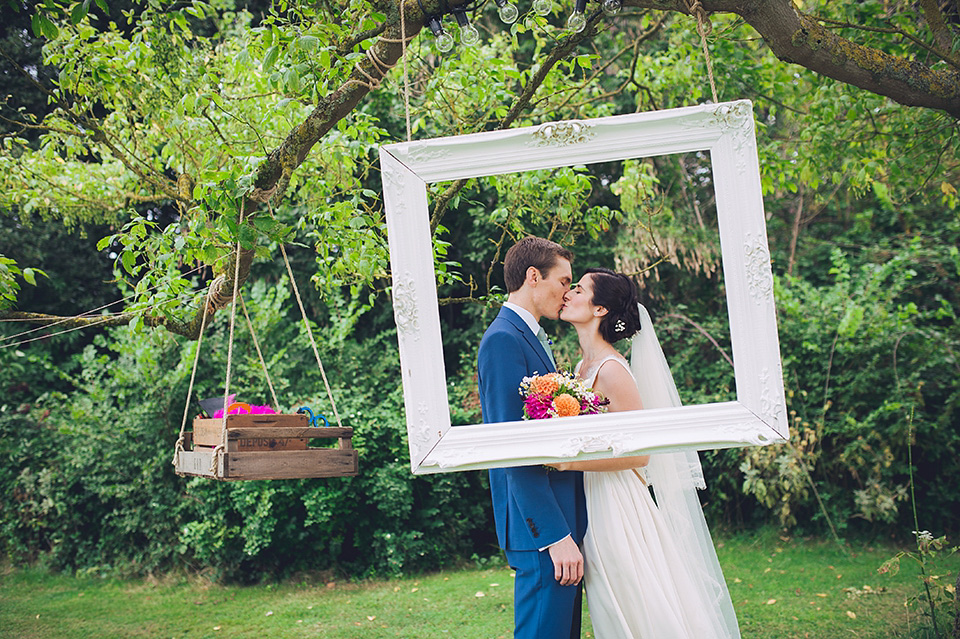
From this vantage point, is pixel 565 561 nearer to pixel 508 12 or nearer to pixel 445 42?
pixel 445 42

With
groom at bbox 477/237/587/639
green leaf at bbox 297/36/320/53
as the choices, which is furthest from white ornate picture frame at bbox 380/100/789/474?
green leaf at bbox 297/36/320/53

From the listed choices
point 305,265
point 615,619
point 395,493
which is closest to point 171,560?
point 395,493

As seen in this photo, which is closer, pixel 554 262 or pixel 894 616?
pixel 554 262

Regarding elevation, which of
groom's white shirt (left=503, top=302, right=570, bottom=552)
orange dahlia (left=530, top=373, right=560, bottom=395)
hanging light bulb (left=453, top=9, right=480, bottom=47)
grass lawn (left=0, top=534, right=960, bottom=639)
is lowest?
grass lawn (left=0, top=534, right=960, bottom=639)

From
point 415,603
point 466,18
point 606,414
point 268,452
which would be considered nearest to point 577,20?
point 466,18

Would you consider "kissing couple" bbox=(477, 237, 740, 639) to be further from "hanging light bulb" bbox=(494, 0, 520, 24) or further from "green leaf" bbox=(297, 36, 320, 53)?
"green leaf" bbox=(297, 36, 320, 53)

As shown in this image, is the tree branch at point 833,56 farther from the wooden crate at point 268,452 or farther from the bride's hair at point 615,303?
the wooden crate at point 268,452

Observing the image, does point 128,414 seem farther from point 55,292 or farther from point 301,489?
point 55,292

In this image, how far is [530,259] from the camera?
112 inches

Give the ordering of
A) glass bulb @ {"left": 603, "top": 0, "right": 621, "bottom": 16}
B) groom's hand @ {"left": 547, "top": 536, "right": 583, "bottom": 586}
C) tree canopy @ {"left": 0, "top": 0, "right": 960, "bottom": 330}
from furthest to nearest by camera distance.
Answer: tree canopy @ {"left": 0, "top": 0, "right": 960, "bottom": 330} → glass bulb @ {"left": 603, "top": 0, "right": 621, "bottom": 16} → groom's hand @ {"left": 547, "top": 536, "right": 583, "bottom": 586}

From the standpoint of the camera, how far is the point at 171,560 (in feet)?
23.5

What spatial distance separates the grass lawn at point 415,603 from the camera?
16.9 ft

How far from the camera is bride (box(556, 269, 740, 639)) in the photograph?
9.00ft

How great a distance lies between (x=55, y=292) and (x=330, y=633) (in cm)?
663
